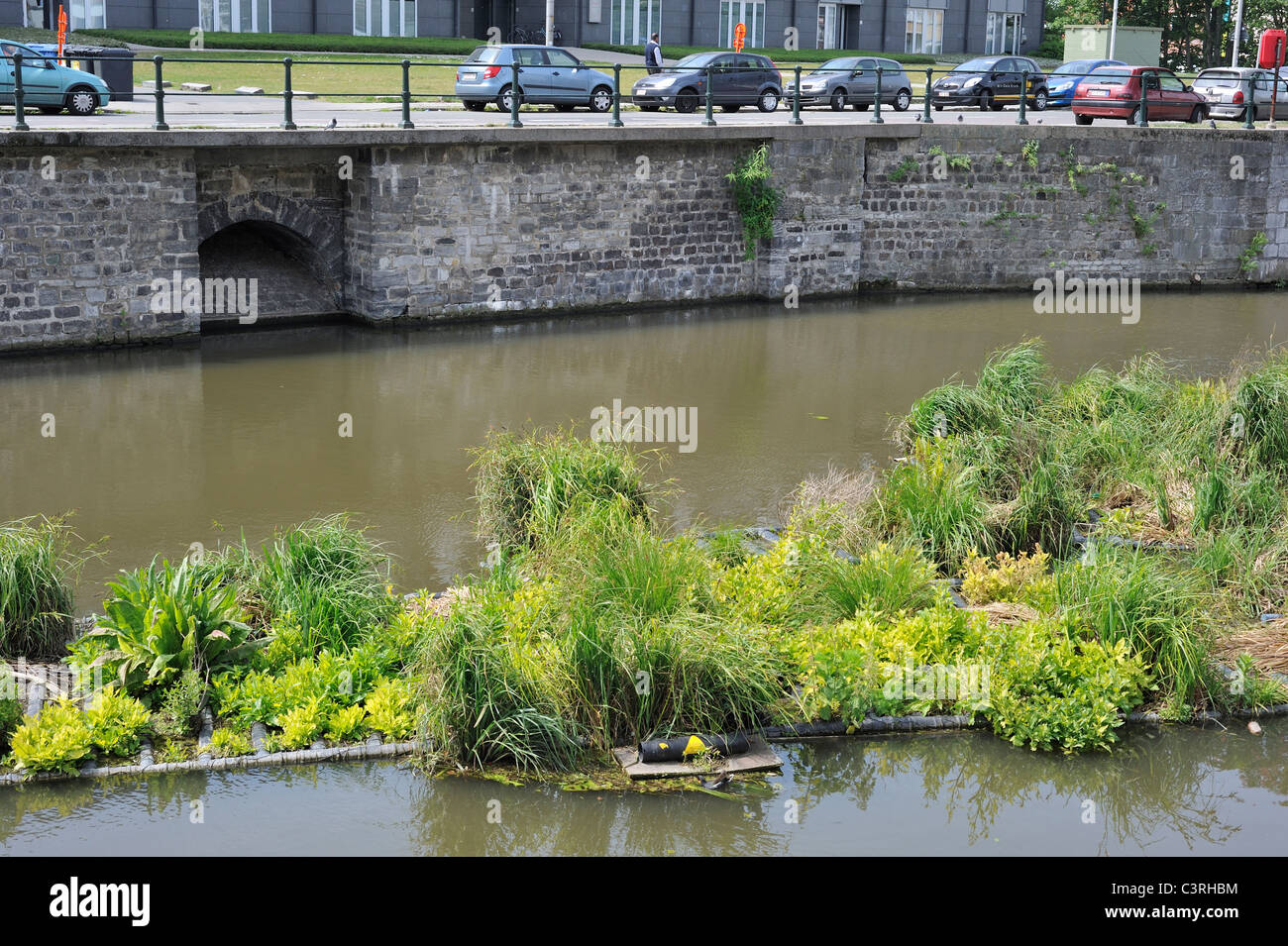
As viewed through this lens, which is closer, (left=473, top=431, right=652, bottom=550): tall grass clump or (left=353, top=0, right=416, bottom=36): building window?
(left=473, top=431, right=652, bottom=550): tall grass clump

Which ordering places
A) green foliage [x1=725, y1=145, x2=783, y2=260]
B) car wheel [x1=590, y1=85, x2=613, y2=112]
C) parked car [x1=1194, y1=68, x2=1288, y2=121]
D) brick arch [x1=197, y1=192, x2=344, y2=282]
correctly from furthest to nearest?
1. parked car [x1=1194, y1=68, x2=1288, y2=121]
2. car wheel [x1=590, y1=85, x2=613, y2=112]
3. green foliage [x1=725, y1=145, x2=783, y2=260]
4. brick arch [x1=197, y1=192, x2=344, y2=282]

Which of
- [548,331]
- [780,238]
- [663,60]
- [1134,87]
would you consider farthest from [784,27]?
[548,331]

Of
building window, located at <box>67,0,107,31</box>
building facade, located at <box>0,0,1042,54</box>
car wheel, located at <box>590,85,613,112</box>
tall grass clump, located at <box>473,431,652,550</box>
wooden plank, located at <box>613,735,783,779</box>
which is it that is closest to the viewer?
wooden plank, located at <box>613,735,783,779</box>

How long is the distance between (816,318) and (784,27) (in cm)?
3075

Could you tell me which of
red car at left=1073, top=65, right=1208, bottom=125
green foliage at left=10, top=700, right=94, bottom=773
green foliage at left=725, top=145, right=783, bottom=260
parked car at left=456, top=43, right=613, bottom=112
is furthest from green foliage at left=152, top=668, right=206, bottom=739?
red car at left=1073, top=65, right=1208, bottom=125

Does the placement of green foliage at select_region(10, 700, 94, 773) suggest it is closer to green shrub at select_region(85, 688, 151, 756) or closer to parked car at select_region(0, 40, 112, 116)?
green shrub at select_region(85, 688, 151, 756)

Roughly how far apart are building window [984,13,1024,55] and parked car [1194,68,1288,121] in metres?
26.3

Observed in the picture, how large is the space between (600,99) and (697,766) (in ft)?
66.3

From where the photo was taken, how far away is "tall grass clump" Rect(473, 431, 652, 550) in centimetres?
977

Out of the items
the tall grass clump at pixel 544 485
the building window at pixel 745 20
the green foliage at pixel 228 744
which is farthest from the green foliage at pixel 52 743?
the building window at pixel 745 20

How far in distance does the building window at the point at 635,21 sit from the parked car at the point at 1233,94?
21230 millimetres

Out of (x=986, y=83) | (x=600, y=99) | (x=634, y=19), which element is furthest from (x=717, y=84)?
(x=634, y=19)

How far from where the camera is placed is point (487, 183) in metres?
19.4

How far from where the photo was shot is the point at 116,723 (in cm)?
739
